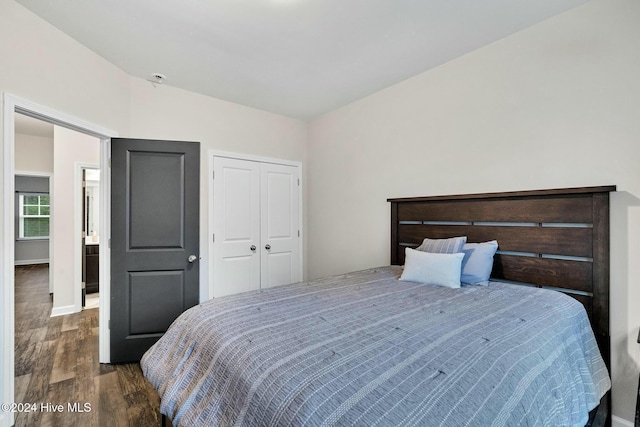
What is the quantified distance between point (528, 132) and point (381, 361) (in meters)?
2.05

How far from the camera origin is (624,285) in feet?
5.73

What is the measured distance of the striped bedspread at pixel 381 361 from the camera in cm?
82

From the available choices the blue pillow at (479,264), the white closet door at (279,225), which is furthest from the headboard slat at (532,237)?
the white closet door at (279,225)

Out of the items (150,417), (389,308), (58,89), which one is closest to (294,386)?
(389,308)

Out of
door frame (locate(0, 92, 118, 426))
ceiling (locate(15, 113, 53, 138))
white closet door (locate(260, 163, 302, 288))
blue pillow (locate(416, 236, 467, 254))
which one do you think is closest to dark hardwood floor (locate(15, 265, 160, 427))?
door frame (locate(0, 92, 118, 426))

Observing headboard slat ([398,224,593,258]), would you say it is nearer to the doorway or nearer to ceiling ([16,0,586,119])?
ceiling ([16,0,586,119])

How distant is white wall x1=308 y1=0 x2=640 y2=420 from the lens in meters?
1.75

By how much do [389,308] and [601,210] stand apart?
4.79ft

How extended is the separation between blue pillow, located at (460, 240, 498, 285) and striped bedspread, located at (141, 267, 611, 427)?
0.84 feet

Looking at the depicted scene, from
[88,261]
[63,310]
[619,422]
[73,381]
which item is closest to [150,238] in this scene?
[73,381]

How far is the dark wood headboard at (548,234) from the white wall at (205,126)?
2.27 meters

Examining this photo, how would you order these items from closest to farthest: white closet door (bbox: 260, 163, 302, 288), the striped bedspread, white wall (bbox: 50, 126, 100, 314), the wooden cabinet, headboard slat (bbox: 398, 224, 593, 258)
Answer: the striped bedspread, headboard slat (bbox: 398, 224, 593, 258), white closet door (bbox: 260, 163, 302, 288), white wall (bbox: 50, 126, 100, 314), the wooden cabinet

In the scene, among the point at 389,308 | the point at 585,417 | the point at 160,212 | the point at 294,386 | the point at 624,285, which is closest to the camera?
the point at 294,386

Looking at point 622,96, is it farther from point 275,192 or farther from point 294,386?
point 275,192
